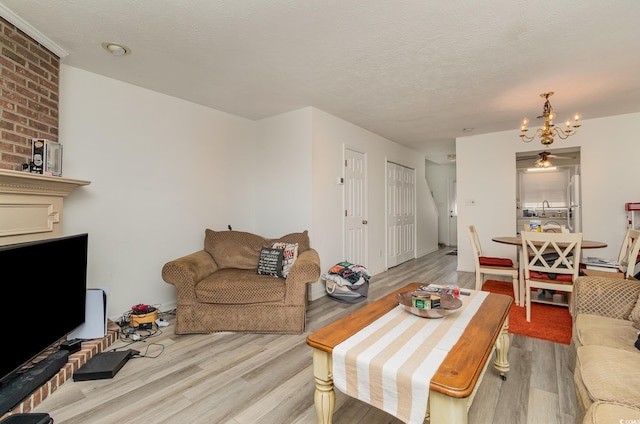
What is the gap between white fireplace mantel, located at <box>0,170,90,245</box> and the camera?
184 cm

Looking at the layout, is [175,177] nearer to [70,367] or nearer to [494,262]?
[70,367]

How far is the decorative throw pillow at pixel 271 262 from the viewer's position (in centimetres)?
296

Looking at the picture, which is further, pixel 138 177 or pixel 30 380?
pixel 138 177

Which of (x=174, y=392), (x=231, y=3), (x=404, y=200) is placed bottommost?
(x=174, y=392)

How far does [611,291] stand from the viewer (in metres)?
1.86

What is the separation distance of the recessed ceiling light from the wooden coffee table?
8.28ft

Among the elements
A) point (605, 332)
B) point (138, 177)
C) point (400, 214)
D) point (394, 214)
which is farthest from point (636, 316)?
point (400, 214)

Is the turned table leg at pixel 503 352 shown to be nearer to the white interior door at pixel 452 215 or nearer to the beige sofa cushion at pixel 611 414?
the beige sofa cushion at pixel 611 414

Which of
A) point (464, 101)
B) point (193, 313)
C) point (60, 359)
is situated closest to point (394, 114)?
point (464, 101)

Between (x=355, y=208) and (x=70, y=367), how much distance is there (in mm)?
3498

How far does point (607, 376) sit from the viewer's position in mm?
1172

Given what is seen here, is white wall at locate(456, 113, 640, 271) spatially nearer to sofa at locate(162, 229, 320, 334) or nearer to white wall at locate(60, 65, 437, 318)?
white wall at locate(60, 65, 437, 318)

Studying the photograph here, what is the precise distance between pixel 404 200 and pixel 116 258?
4.83m

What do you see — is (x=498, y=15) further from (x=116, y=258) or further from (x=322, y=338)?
(x=116, y=258)
